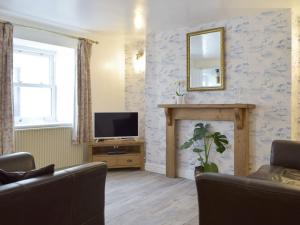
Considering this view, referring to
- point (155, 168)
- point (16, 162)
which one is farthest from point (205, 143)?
point (16, 162)

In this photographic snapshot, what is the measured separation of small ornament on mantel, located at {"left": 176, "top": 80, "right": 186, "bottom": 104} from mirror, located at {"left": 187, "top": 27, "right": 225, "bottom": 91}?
11 centimetres

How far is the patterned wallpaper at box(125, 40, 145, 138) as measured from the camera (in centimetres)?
543

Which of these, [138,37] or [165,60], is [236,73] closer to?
[165,60]

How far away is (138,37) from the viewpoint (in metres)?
5.30

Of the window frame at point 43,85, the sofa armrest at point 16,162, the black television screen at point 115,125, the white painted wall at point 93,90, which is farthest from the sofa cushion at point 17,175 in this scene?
the black television screen at point 115,125

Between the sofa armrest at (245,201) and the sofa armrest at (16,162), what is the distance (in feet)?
5.51

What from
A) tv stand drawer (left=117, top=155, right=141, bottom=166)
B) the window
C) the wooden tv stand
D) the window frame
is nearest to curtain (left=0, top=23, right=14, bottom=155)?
the window frame

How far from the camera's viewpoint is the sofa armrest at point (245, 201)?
165 cm

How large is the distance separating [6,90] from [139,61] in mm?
2442

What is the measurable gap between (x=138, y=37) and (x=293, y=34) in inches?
104

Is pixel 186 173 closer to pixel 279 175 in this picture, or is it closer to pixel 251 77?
pixel 251 77

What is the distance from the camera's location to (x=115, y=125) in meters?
4.98

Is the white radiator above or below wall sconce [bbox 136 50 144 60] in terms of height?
below

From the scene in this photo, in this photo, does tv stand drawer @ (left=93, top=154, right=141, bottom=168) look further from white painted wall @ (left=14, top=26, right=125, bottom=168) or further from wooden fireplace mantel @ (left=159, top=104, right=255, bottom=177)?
wooden fireplace mantel @ (left=159, top=104, right=255, bottom=177)
